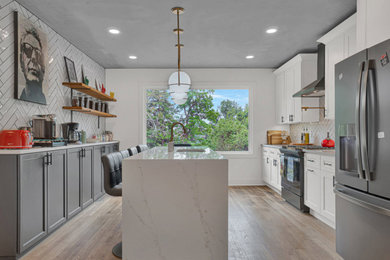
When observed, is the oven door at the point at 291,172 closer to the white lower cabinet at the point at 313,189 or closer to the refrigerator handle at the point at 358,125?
the white lower cabinet at the point at 313,189

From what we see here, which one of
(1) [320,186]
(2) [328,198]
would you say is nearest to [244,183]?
(1) [320,186]

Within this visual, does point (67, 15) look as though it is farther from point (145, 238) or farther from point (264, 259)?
point (264, 259)

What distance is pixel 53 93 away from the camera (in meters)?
3.81

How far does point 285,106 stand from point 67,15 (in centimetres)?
406

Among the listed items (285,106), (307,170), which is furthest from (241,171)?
(307,170)

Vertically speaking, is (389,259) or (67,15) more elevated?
(67,15)

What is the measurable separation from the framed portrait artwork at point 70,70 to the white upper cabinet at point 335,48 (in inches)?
150

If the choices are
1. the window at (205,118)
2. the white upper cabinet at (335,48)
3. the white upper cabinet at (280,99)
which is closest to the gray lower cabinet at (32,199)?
the window at (205,118)

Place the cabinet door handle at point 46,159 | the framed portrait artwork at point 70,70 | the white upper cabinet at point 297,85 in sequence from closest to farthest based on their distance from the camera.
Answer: the cabinet door handle at point 46,159
the framed portrait artwork at point 70,70
the white upper cabinet at point 297,85

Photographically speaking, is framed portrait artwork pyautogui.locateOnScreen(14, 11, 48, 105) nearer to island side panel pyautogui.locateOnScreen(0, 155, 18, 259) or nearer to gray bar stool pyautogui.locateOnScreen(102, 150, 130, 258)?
island side panel pyautogui.locateOnScreen(0, 155, 18, 259)

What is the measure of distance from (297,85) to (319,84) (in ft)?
2.71

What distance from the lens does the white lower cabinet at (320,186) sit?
3.27m

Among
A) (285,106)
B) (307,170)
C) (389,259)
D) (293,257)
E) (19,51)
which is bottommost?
(293,257)

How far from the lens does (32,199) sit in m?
2.64
